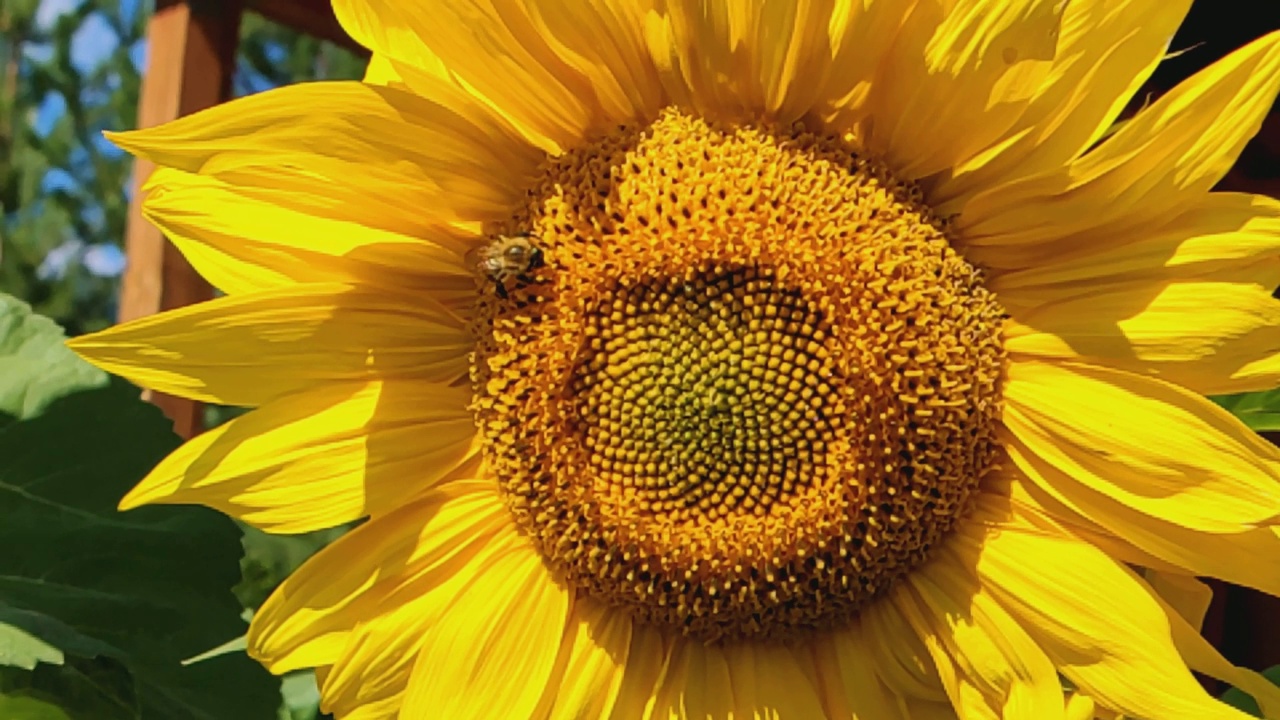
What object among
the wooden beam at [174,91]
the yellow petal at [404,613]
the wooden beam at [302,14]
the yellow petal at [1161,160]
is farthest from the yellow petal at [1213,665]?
the wooden beam at [302,14]

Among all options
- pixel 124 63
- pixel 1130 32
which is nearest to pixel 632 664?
pixel 1130 32

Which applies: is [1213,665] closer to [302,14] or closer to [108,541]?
[108,541]

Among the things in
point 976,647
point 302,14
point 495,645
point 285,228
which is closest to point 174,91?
point 302,14

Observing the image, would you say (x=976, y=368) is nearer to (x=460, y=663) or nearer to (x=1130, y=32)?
(x=1130, y=32)

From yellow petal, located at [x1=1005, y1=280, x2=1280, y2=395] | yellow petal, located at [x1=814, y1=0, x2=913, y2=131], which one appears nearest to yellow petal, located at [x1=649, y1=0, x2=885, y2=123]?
yellow petal, located at [x1=814, y1=0, x2=913, y2=131]

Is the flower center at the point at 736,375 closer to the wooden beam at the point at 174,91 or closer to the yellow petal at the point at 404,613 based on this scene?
the yellow petal at the point at 404,613

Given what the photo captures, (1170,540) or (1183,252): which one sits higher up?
(1183,252)
